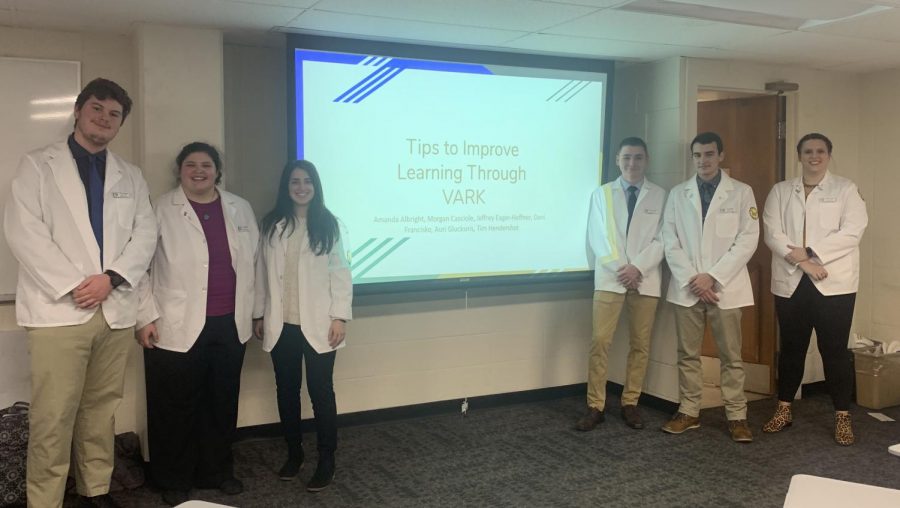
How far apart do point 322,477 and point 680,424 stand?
211 centimetres

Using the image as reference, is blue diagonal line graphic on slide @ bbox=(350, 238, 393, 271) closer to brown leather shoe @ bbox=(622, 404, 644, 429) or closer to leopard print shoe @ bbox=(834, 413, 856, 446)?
brown leather shoe @ bbox=(622, 404, 644, 429)

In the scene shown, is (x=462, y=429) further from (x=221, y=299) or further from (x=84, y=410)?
(x=84, y=410)

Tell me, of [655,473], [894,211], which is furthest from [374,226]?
[894,211]

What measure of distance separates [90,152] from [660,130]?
3.29m

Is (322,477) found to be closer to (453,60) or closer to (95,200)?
(95,200)

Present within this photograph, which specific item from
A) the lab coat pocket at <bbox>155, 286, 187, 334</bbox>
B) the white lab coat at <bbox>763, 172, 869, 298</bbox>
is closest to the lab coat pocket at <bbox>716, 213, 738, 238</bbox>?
the white lab coat at <bbox>763, 172, 869, 298</bbox>

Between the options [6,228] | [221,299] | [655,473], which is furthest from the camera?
[655,473]

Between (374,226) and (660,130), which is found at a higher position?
(660,130)

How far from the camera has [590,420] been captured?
4141 millimetres

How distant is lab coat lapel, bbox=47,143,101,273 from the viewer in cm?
278

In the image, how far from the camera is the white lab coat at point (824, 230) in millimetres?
3912

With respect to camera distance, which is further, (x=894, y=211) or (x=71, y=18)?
(x=894, y=211)

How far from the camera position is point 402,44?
3898 mm

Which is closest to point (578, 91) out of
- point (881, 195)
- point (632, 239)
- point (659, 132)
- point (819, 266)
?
point (659, 132)
